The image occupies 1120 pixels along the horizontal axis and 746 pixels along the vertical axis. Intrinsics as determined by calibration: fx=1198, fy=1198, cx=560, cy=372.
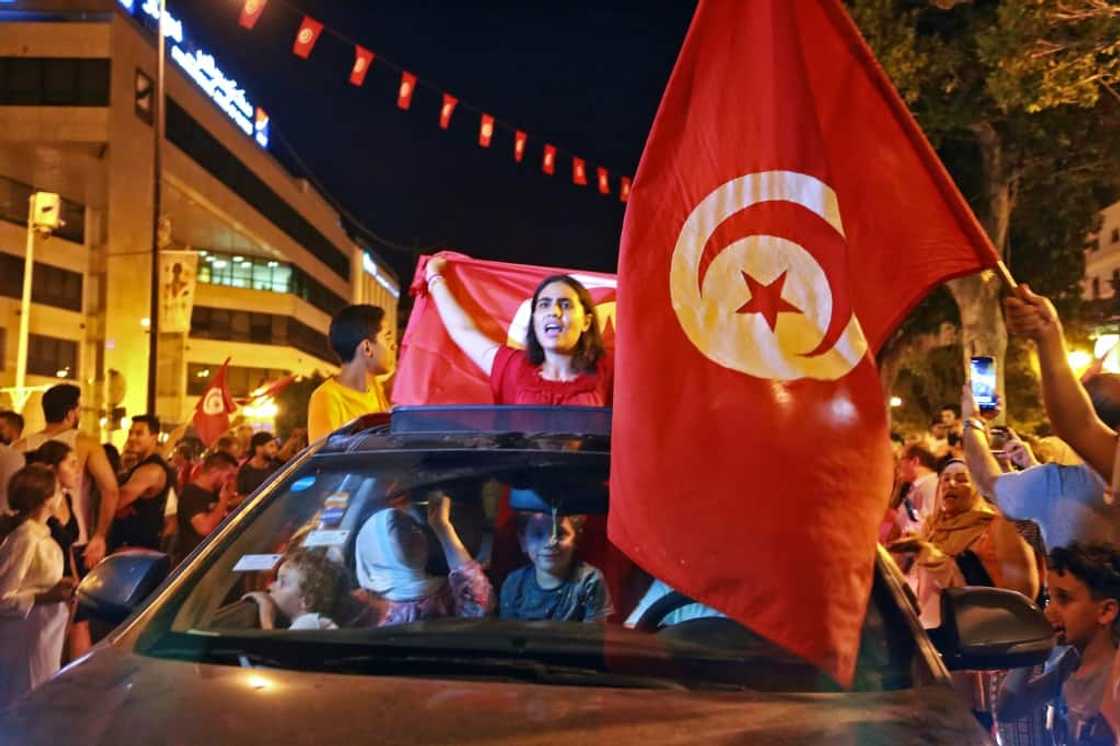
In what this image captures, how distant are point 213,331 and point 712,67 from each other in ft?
185

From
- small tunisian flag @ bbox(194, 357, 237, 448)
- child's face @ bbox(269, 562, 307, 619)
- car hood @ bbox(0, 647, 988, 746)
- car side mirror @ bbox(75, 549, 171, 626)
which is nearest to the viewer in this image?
car hood @ bbox(0, 647, 988, 746)

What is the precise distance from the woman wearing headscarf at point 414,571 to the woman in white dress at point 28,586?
8.48ft

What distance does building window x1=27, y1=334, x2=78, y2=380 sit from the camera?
39.5 m

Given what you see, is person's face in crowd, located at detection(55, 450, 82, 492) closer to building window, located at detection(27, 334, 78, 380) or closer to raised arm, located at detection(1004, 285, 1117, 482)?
raised arm, located at detection(1004, 285, 1117, 482)

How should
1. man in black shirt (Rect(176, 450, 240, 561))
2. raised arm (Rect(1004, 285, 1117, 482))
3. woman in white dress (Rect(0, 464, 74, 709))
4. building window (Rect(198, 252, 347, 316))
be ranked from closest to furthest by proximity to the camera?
raised arm (Rect(1004, 285, 1117, 482)) < woman in white dress (Rect(0, 464, 74, 709)) < man in black shirt (Rect(176, 450, 240, 561)) < building window (Rect(198, 252, 347, 316))

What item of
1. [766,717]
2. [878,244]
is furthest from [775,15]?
[766,717]

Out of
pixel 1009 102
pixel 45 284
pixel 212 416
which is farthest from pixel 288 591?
pixel 45 284

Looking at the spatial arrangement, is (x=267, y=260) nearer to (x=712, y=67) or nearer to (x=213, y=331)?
(x=213, y=331)

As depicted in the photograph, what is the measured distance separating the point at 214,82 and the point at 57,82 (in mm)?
9711

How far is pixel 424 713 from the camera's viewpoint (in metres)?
2.29

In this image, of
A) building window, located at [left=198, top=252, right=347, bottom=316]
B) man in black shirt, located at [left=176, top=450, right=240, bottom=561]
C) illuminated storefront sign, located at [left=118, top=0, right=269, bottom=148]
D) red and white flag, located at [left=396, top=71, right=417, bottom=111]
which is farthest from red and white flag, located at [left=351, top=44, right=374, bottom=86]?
building window, located at [left=198, top=252, right=347, bottom=316]

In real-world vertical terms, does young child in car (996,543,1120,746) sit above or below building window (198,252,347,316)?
below

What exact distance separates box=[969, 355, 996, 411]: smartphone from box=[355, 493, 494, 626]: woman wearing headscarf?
264 cm

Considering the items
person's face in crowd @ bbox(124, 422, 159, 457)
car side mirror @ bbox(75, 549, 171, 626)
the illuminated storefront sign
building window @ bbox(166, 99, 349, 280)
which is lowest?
car side mirror @ bbox(75, 549, 171, 626)
